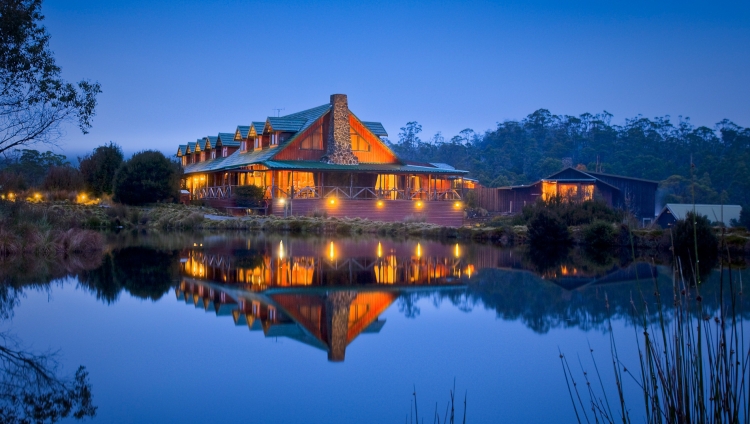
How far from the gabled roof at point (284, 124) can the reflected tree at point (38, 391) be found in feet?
119

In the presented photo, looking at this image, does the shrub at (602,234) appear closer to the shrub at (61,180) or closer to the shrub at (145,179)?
the shrub at (145,179)

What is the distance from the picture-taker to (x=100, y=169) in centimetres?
4606

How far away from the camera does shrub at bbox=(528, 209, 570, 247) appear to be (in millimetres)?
26297

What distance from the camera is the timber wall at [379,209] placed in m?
39.0

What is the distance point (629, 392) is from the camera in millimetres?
7188

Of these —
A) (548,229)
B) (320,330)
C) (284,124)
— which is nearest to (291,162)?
(284,124)

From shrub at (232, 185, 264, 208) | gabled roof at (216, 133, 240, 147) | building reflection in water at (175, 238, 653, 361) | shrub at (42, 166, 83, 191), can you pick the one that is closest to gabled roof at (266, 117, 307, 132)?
shrub at (232, 185, 264, 208)

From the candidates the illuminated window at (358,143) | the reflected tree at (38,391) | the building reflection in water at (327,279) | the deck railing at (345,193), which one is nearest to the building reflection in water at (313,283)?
the building reflection in water at (327,279)

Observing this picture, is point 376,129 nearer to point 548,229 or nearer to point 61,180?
point 61,180

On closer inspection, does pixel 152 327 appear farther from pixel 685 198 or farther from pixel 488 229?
pixel 685 198

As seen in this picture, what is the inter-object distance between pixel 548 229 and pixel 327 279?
13.6 metres

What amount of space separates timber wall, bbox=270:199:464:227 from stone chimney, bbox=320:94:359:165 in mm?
3370

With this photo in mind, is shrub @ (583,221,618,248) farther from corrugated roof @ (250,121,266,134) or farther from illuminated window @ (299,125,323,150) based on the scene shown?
corrugated roof @ (250,121,266,134)

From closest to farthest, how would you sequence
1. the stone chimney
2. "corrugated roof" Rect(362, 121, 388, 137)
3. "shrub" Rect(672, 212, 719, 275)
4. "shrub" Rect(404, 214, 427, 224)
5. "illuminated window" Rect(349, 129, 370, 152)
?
"shrub" Rect(672, 212, 719, 275)
"shrub" Rect(404, 214, 427, 224)
the stone chimney
"illuminated window" Rect(349, 129, 370, 152)
"corrugated roof" Rect(362, 121, 388, 137)
